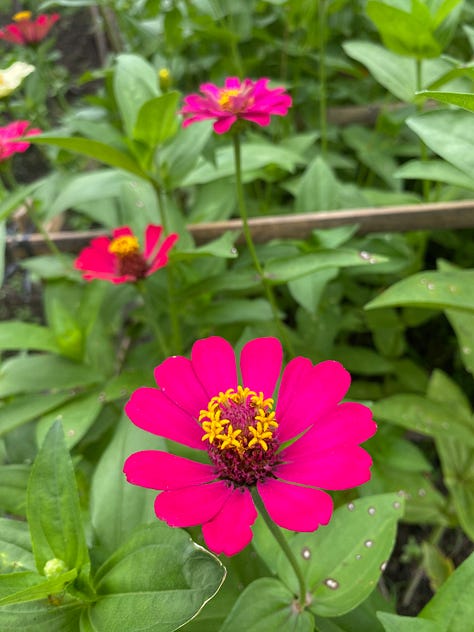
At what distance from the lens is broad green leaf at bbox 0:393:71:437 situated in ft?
2.34

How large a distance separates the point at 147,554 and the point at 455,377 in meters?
0.90

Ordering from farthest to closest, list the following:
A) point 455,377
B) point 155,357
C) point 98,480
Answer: point 455,377
point 155,357
point 98,480

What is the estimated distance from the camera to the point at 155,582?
382 millimetres

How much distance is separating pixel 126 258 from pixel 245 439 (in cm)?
33

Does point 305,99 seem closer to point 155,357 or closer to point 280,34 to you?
point 280,34

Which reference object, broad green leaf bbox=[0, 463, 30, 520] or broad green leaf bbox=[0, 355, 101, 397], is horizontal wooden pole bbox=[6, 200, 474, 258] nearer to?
broad green leaf bbox=[0, 355, 101, 397]

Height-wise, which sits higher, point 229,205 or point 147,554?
point 147,554

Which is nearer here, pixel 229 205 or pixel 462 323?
pixel 462 323

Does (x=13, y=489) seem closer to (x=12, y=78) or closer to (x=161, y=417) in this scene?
(x=161, y=417)

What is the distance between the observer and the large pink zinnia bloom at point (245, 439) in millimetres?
347

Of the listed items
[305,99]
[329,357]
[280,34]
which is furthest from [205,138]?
[280,34]

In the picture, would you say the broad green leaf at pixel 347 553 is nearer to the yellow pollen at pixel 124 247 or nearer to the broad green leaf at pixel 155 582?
the broad green leaf at pixel 155 582


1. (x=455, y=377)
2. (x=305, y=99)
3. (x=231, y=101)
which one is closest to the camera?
(x=231, y=101)

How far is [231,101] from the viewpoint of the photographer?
2.10ft
